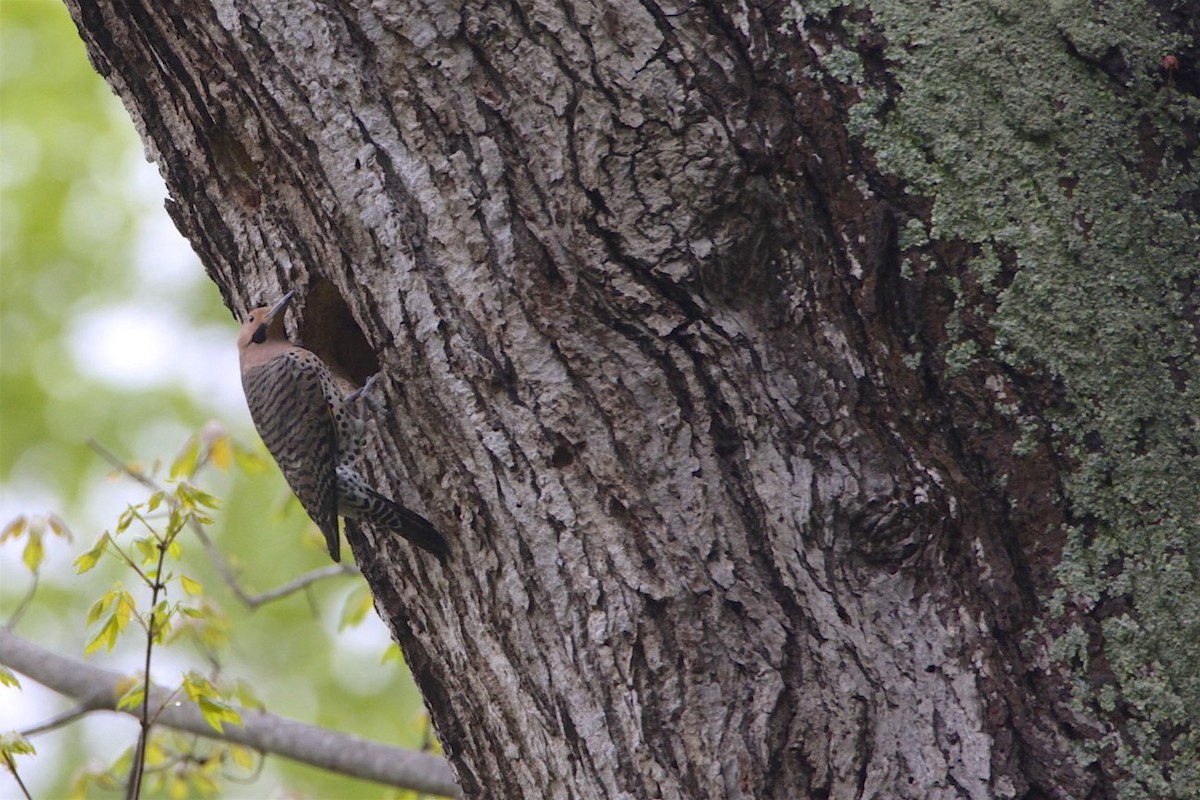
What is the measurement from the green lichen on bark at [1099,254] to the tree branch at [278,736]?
10.2 ft

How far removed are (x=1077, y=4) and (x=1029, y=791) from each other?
1.62 m

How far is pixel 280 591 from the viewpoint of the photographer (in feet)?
17.6

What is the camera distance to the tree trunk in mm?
2332

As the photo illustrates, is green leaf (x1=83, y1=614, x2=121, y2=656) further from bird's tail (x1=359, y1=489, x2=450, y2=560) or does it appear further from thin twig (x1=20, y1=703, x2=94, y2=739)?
bird's tail (x1=359, y1=489, x2=450, y2=560)

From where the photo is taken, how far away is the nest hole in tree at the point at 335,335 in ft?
10.6

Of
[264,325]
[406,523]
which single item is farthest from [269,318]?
[406,523]

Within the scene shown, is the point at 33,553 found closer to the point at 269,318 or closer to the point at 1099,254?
the point at 269,318

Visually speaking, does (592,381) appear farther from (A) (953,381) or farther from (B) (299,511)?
(B) (299,511)

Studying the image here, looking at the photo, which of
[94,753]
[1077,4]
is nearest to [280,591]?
[1077,4]

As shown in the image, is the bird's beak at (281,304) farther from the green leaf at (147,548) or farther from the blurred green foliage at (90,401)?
the blurred green foliage at (90,401)

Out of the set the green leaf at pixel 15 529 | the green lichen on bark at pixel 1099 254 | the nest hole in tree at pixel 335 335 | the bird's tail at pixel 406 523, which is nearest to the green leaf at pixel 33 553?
the green leaf at pixel 15 529

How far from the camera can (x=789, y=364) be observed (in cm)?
251

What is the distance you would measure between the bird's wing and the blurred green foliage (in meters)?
4.97

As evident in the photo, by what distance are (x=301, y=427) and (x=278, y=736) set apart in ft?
4.39
